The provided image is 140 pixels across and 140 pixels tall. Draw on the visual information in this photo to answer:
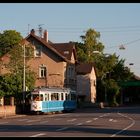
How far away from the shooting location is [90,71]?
332ft

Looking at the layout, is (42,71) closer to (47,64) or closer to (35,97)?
(47,64)

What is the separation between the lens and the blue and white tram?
56819mm

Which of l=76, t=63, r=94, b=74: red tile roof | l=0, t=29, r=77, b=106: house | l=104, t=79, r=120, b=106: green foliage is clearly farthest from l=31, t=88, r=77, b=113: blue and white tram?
l=104, t=79, r=120, b=106: green foliage

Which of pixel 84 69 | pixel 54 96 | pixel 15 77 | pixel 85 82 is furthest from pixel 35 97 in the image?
pixel 85 82

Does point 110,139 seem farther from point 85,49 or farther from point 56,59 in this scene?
point 85,49

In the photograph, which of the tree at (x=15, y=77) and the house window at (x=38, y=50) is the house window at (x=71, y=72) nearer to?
the house window at (x=38, y=50)

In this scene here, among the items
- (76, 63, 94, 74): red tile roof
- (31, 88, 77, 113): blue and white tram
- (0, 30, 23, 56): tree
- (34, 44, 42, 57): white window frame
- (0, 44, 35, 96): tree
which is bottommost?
(31, 88, 77, 113): blue and white tram

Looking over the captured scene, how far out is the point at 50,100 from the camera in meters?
58.4

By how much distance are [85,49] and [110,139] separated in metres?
103

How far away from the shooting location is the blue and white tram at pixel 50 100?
56819mm

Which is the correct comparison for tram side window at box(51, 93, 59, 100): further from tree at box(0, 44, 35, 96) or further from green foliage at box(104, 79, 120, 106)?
green foliage at box(104, 79, 120, 106)

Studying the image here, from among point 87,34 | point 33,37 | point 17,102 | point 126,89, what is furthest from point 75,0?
point 126,89

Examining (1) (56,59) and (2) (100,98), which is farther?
(2) (100,98)

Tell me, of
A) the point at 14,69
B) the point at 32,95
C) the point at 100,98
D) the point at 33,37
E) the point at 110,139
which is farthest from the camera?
the point at 100,98
